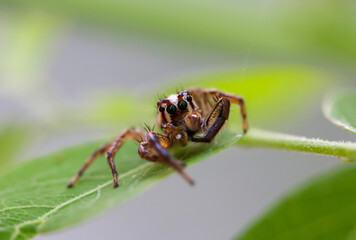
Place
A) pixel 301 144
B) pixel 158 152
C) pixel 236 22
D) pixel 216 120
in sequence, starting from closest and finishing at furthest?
pixel 301 144 → pixel 158 152 → pixel 216 120 → pixel 236 22

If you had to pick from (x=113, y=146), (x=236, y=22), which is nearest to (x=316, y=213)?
(x=113, y=146)

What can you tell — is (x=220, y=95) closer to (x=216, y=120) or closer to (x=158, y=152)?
(x=216, y=120)

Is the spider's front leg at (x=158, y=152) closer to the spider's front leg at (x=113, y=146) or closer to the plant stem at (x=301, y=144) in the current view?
the spider's front leg at (x=113, y=146)

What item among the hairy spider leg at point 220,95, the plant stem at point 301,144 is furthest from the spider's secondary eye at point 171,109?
the plant stem at point 301,144

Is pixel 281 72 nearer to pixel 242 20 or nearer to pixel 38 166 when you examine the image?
pixel 242 20

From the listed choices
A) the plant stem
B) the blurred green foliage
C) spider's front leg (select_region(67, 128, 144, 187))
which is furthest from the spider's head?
the blurred green foliage

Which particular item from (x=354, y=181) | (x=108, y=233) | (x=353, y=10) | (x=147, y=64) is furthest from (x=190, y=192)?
(x=354, y=181)
